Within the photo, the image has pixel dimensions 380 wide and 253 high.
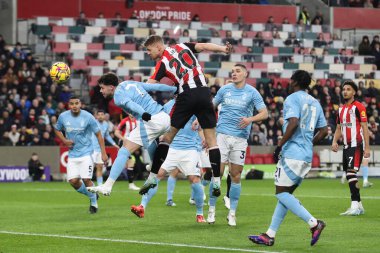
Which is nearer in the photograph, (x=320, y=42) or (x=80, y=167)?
(x=80, y=167)

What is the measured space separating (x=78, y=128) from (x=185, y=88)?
501 cm

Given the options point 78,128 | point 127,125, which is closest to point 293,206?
point 78,128

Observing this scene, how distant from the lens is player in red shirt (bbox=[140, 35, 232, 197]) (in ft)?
50.0

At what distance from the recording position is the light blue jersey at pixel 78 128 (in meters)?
19.7

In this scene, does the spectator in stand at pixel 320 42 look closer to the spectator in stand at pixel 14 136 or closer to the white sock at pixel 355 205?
the spectator in stand at pixel 14 136

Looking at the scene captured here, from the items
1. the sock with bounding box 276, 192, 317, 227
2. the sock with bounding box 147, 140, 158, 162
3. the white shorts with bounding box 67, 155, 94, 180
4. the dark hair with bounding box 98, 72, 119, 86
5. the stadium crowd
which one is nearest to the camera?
the sock with bounding box 276, 192, 317, 227

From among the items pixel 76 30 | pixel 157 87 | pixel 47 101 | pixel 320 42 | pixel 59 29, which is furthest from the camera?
pixel 320 42

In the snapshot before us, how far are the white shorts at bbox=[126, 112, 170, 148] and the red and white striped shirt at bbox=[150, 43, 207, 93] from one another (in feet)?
2.08

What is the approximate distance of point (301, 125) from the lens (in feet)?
42.3

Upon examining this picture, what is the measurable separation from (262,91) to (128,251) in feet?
94.9

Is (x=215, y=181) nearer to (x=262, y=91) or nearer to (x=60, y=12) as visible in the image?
(x=262, y=91)

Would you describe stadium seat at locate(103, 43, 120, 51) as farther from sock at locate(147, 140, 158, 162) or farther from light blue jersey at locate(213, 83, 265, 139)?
sock at locate(147, 140, 158, 162)

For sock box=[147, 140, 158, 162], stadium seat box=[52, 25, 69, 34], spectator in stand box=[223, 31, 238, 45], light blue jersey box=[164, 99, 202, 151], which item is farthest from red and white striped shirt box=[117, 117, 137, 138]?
spectator in stand box=[223, 31, 238, 45]

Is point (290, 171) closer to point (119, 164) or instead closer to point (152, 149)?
point (119, 164)
